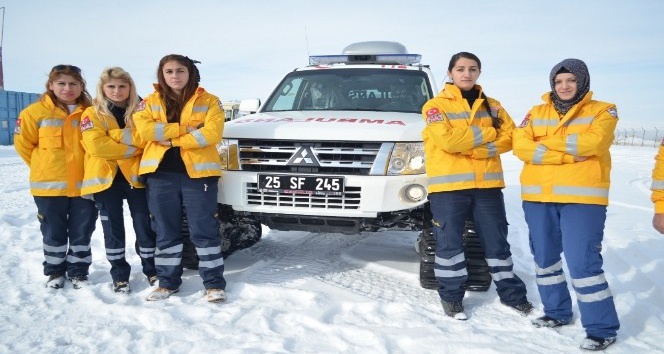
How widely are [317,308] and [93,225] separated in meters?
1.91

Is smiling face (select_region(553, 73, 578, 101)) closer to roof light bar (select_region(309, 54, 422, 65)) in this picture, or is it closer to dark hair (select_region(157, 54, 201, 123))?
dark hair (select_region(157, 54, 201, 123))

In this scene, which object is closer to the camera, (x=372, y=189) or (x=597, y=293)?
(x=597, y=293)

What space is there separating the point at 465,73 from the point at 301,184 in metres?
1.36

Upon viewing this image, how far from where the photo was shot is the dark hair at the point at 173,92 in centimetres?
350

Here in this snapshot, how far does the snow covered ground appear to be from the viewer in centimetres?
276

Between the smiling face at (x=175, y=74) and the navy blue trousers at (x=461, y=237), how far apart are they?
1.92 metres

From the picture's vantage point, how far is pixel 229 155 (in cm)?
376

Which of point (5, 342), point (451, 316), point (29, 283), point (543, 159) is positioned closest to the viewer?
point (5, 342)

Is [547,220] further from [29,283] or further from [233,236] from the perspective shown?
[29,283]

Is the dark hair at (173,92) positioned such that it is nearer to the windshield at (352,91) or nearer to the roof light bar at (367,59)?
the windshield at (352,91)

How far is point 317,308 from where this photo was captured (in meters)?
3.27

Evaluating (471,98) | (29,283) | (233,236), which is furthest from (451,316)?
(29,283)

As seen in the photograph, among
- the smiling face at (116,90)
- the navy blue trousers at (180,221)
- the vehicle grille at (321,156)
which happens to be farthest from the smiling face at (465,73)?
the smiling face at (116,90)

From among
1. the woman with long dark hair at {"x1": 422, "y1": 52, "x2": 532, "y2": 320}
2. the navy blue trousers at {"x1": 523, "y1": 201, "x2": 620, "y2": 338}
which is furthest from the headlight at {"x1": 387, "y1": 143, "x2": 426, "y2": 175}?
the navy blue trousers at {"x1": 523, "y1": 201, "x2": 620, "y2": 338}
